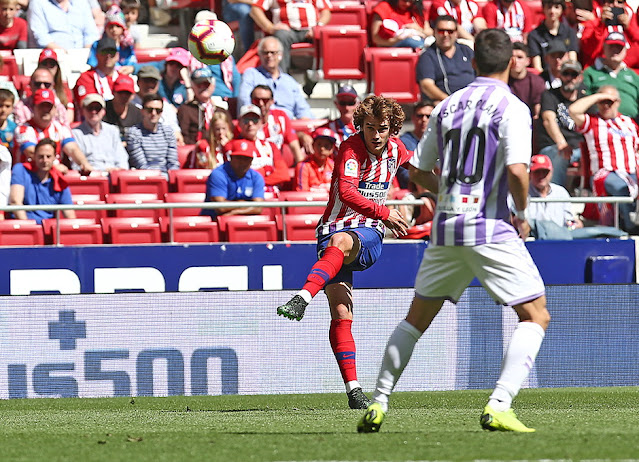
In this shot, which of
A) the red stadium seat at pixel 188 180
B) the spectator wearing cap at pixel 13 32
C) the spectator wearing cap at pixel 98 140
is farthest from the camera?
the spectator wearing cap at pixel 13 32

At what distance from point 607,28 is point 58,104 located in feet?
22.8

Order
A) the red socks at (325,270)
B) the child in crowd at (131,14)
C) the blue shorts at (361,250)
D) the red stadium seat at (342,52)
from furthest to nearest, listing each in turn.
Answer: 1. the child in crowd at (131,14)
2. the red stadium seat at (342,52)
3. the blue shorts at (361,250)
4. the red socks at (325,270)

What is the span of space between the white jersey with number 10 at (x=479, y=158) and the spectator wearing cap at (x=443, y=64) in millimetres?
7805

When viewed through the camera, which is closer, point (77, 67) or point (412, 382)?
point (412, 382)

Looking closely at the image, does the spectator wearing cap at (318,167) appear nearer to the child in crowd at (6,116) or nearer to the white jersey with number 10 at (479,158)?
the child in crowd at (6,116)

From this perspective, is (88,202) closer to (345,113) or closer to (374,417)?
(345,113)

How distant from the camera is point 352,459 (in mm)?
4816

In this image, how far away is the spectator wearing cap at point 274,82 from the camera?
13.4 m

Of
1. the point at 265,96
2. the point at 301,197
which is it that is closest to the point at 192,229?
the point at 301,197

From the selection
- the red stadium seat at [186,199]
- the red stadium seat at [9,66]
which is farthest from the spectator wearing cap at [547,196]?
the red stadium seat at [9,66]

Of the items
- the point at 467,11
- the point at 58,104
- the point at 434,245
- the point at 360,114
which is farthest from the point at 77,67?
the point at 434,245

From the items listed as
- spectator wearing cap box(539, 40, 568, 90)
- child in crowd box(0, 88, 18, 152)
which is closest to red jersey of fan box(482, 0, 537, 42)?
spectator wearing cap box(539, 40, 568, 90)

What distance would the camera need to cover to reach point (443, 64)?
13.5 m

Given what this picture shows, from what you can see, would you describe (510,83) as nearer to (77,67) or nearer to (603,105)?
(603,105)
